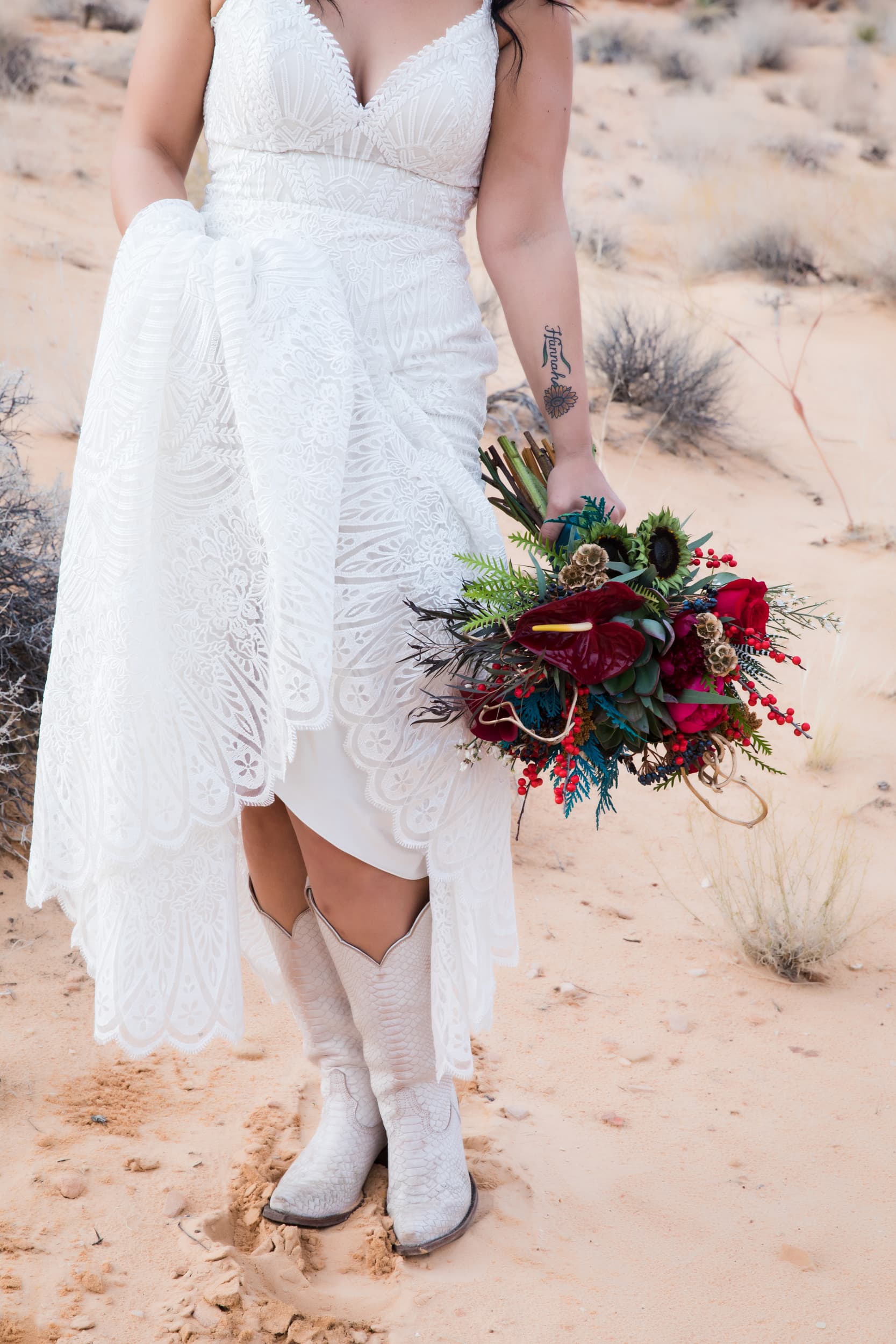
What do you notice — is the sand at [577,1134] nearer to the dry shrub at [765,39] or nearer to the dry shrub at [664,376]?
the dry shrub at [664,376]

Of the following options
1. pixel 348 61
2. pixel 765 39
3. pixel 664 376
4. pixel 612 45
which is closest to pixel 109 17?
pixel 612 45

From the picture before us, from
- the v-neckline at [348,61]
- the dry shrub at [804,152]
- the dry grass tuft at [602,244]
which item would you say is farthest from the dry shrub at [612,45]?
the v-neckline at [348,61]

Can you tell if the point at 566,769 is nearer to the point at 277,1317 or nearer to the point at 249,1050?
the point at 277,1317

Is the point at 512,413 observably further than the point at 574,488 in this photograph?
Yes

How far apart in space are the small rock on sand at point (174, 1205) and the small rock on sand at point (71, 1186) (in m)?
0.15

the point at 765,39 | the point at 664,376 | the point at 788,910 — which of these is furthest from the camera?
the point at 765,39

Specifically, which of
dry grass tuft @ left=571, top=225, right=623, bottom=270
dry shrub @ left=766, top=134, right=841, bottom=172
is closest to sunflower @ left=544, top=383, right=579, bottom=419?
dry grass tuft @ left=571, top=225, right=623, bottom=270

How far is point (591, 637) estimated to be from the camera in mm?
1366

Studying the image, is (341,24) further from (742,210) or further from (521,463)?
(742,210)

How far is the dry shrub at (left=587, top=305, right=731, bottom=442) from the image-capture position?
21.4ft

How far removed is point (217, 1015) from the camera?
170 cm

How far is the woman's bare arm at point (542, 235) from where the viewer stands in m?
1.77

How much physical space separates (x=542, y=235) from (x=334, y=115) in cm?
39

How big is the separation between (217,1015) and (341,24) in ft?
4.83
